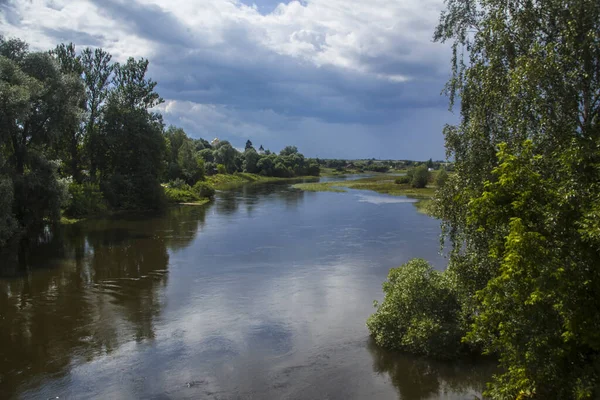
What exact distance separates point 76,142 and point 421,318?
54.6m

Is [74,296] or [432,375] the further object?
[74,296]

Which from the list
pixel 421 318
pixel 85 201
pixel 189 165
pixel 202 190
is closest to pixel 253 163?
pixel 189 165

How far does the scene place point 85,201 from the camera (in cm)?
4959

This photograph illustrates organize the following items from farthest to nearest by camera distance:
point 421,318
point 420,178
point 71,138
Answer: point 420,178
point 71,138
point 421,318

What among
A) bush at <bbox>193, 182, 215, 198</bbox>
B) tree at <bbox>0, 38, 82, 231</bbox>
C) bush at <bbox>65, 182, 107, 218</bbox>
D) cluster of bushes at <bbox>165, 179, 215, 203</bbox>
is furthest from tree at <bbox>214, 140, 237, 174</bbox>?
tree at <bbox>0, 38, 82, 231</bbox>

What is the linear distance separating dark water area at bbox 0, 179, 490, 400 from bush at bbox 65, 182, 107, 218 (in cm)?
923

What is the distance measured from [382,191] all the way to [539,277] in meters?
80.1

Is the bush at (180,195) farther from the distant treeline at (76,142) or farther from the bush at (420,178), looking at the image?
the bush at (420,178)

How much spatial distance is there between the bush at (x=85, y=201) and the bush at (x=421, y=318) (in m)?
39.8

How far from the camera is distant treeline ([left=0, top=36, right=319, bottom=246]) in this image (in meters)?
33.8

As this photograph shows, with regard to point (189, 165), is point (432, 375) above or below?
below

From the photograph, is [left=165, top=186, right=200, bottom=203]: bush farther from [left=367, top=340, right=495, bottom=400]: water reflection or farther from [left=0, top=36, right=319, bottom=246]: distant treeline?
[left=367, top=340, right=495, bottom=400]: water reflection

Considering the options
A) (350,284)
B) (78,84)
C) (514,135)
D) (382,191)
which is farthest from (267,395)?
(382,191)

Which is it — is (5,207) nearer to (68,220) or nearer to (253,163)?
(68,220)
